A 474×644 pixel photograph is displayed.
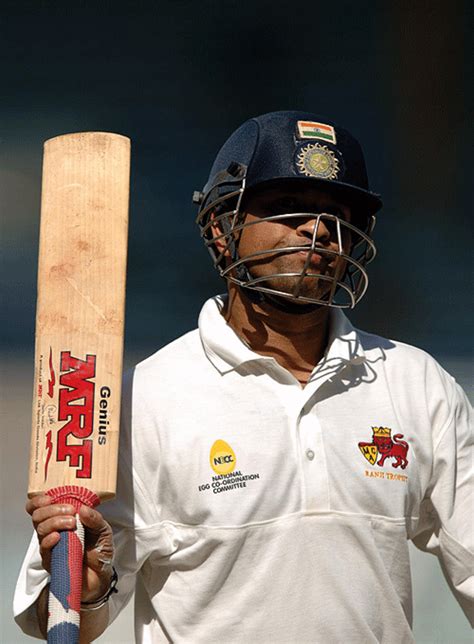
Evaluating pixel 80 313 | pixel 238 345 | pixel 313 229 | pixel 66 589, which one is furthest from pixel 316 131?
pixel 66 589

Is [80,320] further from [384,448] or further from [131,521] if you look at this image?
[384,448]

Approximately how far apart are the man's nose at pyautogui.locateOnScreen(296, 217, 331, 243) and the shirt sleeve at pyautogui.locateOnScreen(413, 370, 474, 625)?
0.39 m

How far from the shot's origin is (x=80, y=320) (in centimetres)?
216

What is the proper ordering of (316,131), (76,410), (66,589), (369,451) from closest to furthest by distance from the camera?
(66,589) → (76,410) → (369,451) → (316,131)

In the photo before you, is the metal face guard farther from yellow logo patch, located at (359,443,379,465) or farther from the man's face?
yellow logo patch, located at (359,443,379,465)

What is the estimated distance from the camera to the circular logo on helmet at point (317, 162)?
7.52 ft

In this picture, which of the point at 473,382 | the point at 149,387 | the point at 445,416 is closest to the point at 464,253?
the point at 473,382

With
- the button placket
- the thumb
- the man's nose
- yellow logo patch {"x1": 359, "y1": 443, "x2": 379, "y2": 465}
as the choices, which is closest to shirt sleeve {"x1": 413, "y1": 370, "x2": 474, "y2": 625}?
yellow logo patch {"x1": 359, "y1": 443, "x2": 379, "y2": 465}

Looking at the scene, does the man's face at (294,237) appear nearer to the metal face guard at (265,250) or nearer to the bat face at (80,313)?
the metal face guard at (265,250)

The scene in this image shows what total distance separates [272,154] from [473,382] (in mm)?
1516

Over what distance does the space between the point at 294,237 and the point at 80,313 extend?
43 centimetres

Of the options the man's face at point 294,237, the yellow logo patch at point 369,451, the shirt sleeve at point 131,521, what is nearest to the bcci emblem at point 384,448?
the yellow logo patch at point 369,451

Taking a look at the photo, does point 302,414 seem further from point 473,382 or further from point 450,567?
point 473,382

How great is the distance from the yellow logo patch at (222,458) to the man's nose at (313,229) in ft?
1.41
